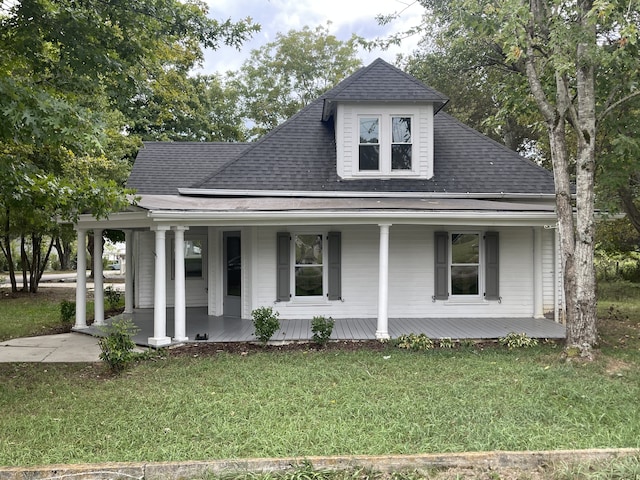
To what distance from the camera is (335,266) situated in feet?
32.9

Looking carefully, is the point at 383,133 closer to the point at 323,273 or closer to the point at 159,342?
the point at 323,273

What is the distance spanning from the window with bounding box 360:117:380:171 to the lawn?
201 inches

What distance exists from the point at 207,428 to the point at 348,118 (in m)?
8.09

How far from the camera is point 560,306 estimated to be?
10.2 metres

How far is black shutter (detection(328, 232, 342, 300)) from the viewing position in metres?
10.0

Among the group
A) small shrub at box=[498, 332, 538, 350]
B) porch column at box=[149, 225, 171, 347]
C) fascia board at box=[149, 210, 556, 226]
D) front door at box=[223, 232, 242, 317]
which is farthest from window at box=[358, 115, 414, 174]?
porch column at box=[149, 225, 171, 347]

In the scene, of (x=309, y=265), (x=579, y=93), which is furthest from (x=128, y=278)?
(x=579, y=93)

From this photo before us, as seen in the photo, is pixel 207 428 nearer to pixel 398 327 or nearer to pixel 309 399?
pixel 309 399

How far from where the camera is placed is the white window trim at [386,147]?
10.6m

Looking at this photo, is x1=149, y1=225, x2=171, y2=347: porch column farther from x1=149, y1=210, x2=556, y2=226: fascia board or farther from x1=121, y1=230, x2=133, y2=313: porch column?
x1=121, y1=230, x2=133, y2=313: porch column

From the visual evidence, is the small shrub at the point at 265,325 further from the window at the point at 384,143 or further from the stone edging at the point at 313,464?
the window at the point at 384,143

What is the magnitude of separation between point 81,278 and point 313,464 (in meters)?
7.84

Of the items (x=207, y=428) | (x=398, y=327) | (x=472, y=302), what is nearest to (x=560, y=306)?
(x=472, y=302)

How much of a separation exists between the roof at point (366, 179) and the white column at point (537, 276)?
3.55 ft
